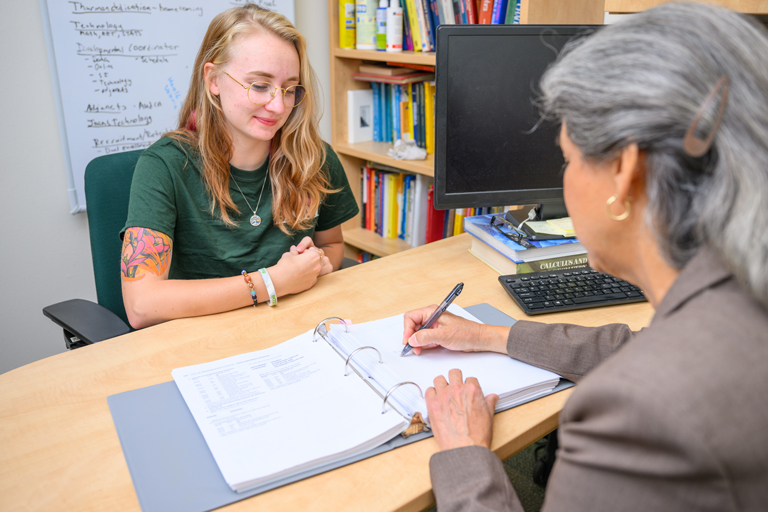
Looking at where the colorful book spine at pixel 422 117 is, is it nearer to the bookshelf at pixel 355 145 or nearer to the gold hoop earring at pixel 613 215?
the bookshelf at pixel 355 145

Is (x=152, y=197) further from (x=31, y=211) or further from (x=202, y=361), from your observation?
(x=31, y=211)

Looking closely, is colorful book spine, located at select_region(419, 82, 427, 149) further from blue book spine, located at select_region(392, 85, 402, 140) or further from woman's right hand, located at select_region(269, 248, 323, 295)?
woman's right hand, located at select_region(269, 248, 323, 295)

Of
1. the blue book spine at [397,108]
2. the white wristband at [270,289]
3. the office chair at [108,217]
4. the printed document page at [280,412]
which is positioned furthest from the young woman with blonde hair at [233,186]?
the blue book spine at [397,108]

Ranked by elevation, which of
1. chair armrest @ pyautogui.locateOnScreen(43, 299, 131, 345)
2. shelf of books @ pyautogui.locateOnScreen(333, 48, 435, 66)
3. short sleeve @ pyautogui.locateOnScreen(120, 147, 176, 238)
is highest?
shelf of books @ pyautogui.locateOnScreen(333, 48, 435, 66)

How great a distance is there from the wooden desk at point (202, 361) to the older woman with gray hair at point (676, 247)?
0.48 ft

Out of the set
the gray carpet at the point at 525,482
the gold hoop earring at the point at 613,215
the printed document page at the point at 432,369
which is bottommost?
the gray carpet at the point at 525,482

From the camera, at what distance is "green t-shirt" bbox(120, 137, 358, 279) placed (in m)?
1.31

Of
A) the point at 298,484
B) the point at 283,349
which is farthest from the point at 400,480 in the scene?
the point at 283,349

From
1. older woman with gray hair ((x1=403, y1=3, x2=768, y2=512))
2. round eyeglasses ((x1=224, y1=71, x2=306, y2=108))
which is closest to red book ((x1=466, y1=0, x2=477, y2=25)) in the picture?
round eyeglasses ((x1=224, y1=71, x2=306, y2=108))

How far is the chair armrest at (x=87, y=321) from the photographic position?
1.18m

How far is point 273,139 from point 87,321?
66 centimetres

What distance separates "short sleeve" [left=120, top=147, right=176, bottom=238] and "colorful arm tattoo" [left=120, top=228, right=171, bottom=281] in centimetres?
2

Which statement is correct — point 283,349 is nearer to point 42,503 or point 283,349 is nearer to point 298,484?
point 298,484

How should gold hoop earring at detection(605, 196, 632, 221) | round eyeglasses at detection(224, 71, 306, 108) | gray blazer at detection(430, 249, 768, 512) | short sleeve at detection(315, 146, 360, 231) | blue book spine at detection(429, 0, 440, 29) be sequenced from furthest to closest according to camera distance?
blue book spine at detection(429, 0, 440, 29) < short sleeve at detection(315, 146, 360, 231) < round eyeglasses at detection(224, 71, 306, 108) < gold hoop earring at detection(605, 196, 632, 221) < gray blazer at detection(430, 249, 768, 512)
